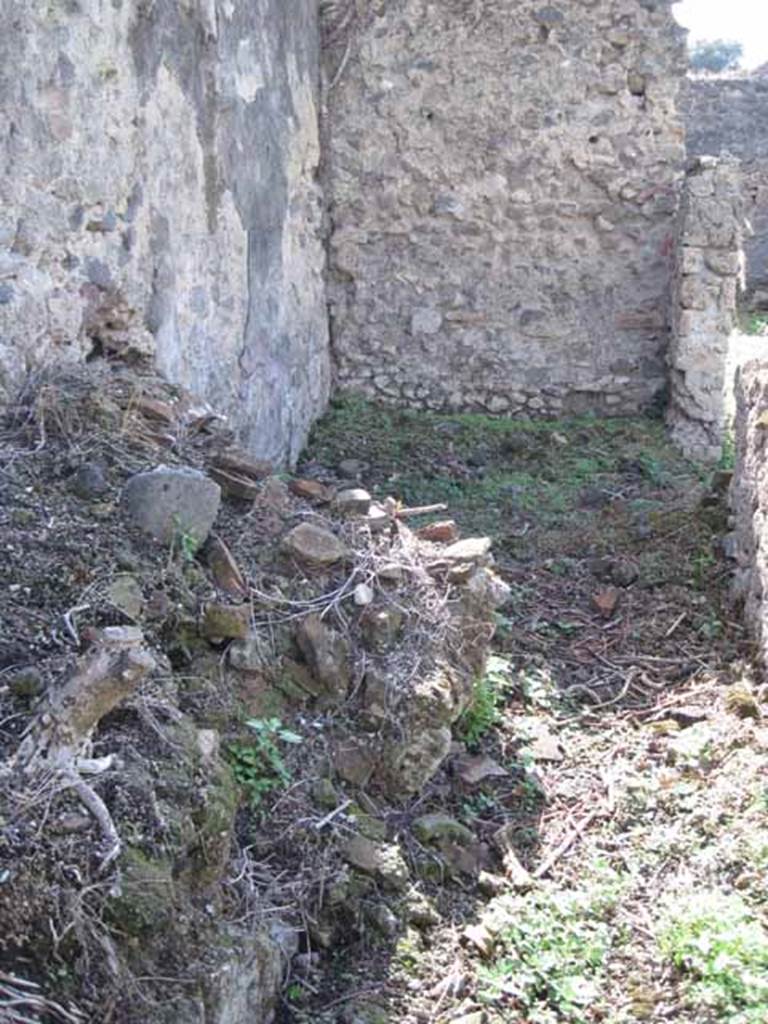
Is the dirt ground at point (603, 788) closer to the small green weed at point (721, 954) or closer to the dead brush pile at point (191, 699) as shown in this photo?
the small green weed at point (721, 954)

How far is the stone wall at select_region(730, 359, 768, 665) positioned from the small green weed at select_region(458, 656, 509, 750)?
0.90 meters

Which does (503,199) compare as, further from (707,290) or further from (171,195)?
(171,195)

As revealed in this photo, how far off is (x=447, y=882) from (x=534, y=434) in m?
4.09

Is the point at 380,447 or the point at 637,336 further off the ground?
the point at 637,336

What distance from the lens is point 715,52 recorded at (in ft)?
116

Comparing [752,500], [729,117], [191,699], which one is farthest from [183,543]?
[729,117]

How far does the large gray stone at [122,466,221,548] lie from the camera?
321cm

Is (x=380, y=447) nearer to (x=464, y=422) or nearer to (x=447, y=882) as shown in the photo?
(x=464, y=422)

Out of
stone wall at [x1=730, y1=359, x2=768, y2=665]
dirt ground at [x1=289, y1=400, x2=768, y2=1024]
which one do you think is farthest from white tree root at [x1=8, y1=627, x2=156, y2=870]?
stone wall at [x1=730, y1=359, x2=768, y2=665]

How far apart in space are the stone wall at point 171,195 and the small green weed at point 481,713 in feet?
5.39

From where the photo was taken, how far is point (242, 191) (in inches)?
213

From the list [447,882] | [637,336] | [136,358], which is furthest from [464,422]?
[447,882]

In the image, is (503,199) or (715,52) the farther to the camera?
(715,52)

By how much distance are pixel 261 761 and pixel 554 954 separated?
0.81 m
